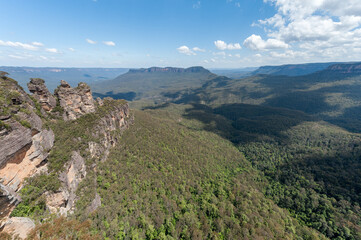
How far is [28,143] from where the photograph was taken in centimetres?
2619

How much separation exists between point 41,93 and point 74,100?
32.5ft

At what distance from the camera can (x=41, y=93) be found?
4278 cm

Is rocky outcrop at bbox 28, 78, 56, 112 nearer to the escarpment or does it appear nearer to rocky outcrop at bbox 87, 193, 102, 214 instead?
the escarpment

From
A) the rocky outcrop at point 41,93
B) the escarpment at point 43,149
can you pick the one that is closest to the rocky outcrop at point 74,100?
the escarpment at point 43,149

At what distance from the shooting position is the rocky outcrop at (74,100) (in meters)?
48.8

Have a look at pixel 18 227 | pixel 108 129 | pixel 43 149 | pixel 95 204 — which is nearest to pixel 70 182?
pixel 95 204

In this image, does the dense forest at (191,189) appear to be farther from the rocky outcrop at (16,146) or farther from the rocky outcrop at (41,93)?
the rocky outcrop at (41,93)

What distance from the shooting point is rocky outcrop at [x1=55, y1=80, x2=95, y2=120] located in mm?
48812

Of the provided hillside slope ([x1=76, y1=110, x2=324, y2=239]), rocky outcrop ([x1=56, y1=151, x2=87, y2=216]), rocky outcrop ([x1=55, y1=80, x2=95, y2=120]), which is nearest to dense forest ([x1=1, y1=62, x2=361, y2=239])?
hillside slope ([x1=76, y1=110, x2=324, y2=239])

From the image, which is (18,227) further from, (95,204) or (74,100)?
(74,100)

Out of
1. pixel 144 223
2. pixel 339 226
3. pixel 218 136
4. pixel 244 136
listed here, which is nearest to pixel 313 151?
pixel 244 136

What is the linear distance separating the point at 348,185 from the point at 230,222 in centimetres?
7315

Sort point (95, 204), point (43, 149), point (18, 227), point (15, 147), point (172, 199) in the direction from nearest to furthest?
point (18, 227)
point (15, 147)
point (43, 149)
point (95, 204)
point (172, 199)

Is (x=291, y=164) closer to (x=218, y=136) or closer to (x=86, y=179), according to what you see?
(x=218, y=136)
